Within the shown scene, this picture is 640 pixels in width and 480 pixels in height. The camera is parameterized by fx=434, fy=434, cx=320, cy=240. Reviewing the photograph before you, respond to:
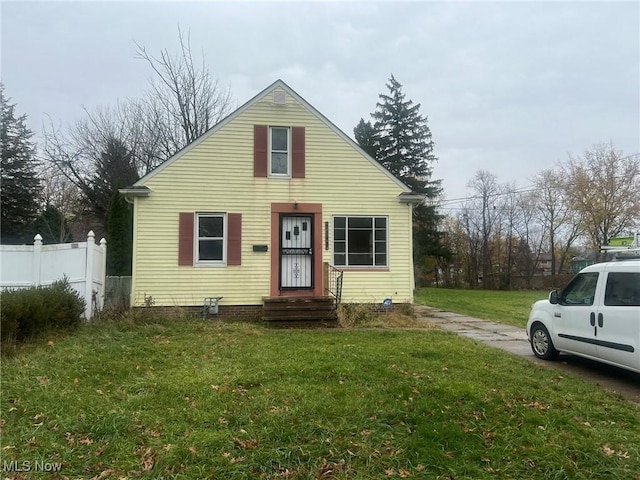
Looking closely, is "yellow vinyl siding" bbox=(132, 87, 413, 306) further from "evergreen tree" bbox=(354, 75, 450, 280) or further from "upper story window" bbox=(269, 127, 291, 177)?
"evergreen tree" bbox=(354, 75, 450, 280)

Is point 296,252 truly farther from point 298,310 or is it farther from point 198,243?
point 198,243

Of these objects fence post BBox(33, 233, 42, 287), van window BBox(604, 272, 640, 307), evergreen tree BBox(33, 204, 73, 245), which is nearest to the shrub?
fence post BBox(33, 233, 42, 287)

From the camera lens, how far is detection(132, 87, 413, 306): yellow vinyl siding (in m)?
11.5

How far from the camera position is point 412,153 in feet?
117

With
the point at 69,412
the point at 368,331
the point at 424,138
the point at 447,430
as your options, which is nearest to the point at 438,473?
the point at 447,430

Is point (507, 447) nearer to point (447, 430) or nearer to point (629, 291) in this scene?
point (447, 430)

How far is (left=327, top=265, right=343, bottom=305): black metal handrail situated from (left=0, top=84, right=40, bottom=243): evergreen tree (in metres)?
23.2

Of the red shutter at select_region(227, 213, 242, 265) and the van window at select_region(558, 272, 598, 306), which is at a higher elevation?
the red shutter at select_region(227, 213, 242, 265)

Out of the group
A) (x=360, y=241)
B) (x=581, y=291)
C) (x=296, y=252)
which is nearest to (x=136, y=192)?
(x=296, y=252)

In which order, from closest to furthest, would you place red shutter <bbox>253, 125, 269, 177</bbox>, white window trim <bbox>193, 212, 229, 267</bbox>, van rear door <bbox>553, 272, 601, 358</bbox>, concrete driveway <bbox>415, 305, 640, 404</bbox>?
concrete driveway <bbox>415, 305, 640, 404</bbox>
van rear door <bbox>553, 272, 601, 358</bbox>
white window trim <bbox>193, 212, 229, 267</bbox>
red shutter <bbox>253, 125, 269, 177</bbox>

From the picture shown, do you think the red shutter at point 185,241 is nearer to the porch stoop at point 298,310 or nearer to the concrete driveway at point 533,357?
the porch stoop at point 298,310

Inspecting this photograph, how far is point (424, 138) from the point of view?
35812mm

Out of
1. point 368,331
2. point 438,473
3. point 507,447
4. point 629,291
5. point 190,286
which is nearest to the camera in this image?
point 438,473

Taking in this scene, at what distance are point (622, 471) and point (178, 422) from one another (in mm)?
3846
